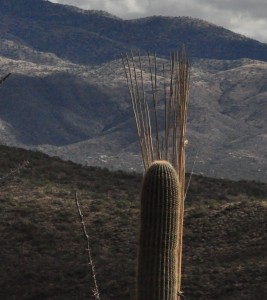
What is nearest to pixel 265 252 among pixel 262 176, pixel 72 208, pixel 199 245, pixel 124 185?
pixel 199 245

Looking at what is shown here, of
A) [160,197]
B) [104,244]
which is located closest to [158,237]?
[160,197]

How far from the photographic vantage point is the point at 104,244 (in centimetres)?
2956

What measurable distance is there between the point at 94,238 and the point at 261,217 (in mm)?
6116

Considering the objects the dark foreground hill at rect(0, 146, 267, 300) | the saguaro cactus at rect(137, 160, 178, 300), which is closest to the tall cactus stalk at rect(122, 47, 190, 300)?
the saguaro cactus at rect(137, 160, 178, 300)

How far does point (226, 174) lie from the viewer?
581 feet

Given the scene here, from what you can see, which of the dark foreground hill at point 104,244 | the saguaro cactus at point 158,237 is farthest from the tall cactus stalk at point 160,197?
the dark foreground hill at point 104,244

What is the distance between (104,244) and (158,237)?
22463 millimetres

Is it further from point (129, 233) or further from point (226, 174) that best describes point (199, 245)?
point (226, 174)

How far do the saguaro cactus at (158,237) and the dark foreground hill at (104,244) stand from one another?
1565cm

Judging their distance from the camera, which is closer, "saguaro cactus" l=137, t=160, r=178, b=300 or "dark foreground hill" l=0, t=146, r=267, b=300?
"saguaro cactus" l=137, t=160, r=178, b=300

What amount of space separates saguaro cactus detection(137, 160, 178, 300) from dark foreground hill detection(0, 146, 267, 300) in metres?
15.7

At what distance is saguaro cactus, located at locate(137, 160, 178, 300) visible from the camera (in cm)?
723

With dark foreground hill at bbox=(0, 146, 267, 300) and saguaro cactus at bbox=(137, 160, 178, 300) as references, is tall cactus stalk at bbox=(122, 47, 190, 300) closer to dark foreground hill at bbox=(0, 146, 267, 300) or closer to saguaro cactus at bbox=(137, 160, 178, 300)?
saguaro cactus at bbox=(137, 160, 178, 300)

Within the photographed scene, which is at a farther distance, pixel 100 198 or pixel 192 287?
pixel 100 198
